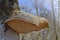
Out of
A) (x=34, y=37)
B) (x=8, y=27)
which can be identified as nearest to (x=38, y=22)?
(x=8, y=27)

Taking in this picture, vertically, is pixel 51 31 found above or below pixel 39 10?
below

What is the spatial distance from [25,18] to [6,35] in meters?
0.17

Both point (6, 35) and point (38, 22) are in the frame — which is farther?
point (6, 35)

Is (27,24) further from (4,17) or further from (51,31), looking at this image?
(51,31)

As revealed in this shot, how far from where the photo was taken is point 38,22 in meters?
0.53

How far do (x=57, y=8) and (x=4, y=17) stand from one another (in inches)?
16.0

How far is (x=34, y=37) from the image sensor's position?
83 cm

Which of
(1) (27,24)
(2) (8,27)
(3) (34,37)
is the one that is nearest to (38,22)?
(1) (27,24)

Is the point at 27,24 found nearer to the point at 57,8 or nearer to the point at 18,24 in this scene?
the point at 18,24

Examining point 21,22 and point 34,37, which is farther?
point 34,37

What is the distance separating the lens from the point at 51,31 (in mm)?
875

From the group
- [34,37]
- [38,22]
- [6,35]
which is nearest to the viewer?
[38,22]

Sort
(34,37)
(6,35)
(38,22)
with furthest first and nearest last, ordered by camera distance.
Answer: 1. (34,37)
2. (6,35)
3. (38,22)

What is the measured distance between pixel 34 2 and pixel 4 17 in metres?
0.34
